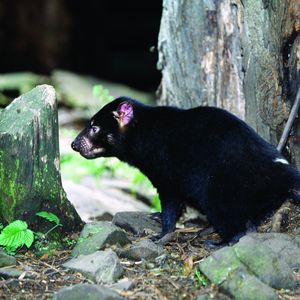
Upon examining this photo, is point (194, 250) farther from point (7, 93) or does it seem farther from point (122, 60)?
point (122, 60)

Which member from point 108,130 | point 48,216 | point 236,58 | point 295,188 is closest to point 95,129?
point 108,130

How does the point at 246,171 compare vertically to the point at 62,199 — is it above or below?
above

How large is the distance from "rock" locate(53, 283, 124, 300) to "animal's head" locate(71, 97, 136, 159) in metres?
2.01

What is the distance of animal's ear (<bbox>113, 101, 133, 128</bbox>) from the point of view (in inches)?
193

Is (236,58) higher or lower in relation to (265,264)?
higher

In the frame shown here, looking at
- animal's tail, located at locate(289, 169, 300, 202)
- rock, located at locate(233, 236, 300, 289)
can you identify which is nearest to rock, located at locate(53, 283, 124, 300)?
rock, located at locate(233, 236, 300, 289)

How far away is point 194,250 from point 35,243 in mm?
1026

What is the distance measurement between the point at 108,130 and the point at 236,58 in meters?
1.26

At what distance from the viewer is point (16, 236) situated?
3895 mm

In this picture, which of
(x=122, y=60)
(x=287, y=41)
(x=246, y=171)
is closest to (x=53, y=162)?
(x=246, y=171)

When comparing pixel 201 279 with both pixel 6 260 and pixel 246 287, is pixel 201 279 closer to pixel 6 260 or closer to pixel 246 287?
pixel 246 287

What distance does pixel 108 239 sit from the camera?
3.95 m

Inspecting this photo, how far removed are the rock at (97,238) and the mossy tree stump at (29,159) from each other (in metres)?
0.34

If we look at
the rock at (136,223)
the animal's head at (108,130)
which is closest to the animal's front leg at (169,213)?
the rock at (136,223)
